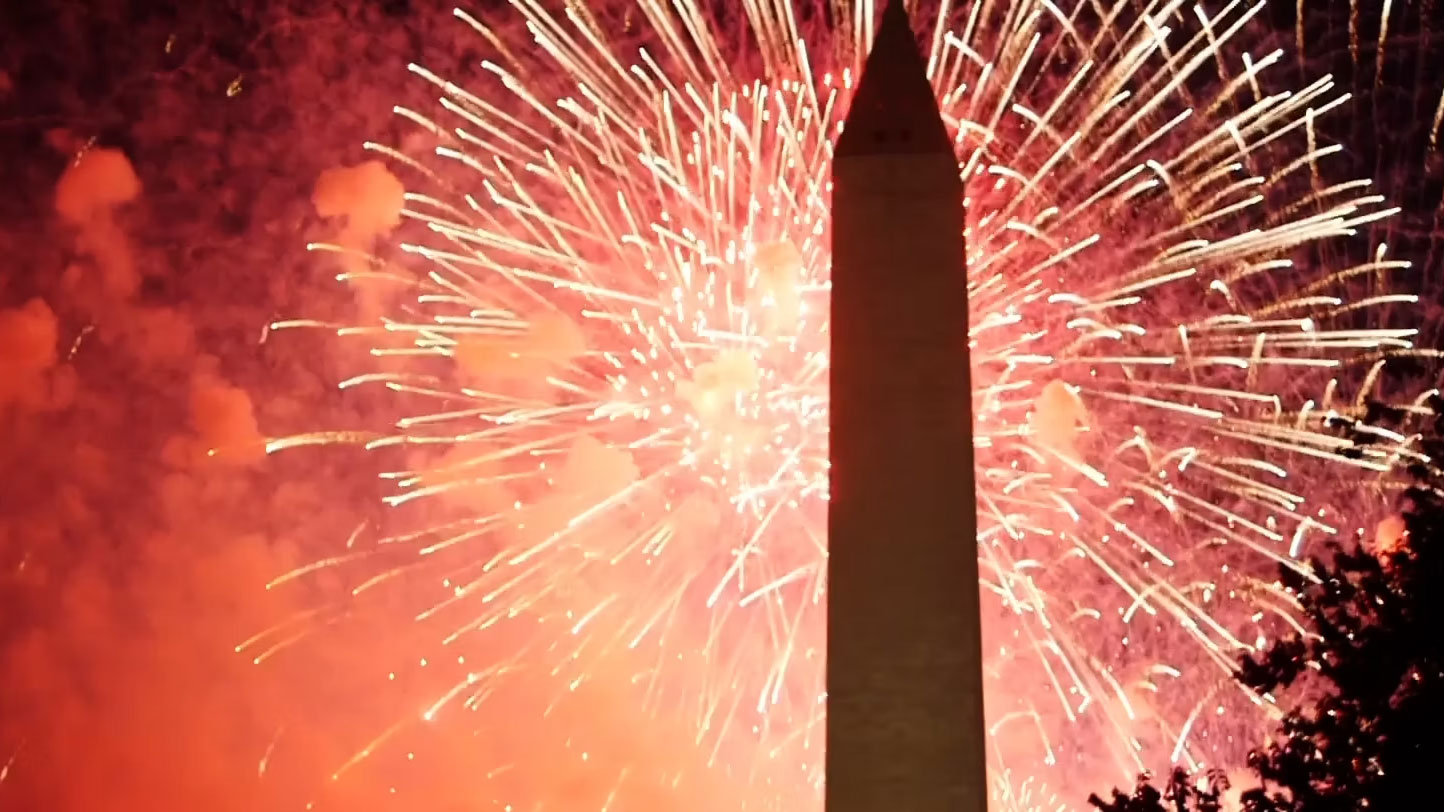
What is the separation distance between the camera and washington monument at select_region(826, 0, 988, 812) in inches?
730

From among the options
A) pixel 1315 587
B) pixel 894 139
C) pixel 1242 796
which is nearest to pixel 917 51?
pixel 894 139

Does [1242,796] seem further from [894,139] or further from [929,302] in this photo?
[894,139]

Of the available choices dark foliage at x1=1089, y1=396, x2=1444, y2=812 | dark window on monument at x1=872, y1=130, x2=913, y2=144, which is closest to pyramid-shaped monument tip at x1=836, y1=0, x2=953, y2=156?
dark window on monument at x1=872, y1=130, x2=913, y2=144

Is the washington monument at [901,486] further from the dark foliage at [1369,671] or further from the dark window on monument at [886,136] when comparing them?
the dark foliage at [1369,671]

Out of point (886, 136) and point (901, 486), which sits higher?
point (886, 136)

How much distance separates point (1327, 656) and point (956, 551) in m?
3.80

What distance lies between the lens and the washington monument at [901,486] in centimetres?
1855

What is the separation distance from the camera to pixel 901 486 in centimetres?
1884

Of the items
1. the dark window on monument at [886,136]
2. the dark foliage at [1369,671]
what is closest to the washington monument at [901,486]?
the dark window on monument at [886,136]

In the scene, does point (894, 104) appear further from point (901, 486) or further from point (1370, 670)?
point (1370, 670)

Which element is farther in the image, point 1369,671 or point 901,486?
point 901,486

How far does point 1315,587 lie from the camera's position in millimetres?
16641

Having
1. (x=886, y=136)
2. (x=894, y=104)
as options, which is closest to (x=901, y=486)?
(x=886, y=136)

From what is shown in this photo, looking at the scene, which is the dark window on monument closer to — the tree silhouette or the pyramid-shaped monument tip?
the pyramid-shaped monument tip
